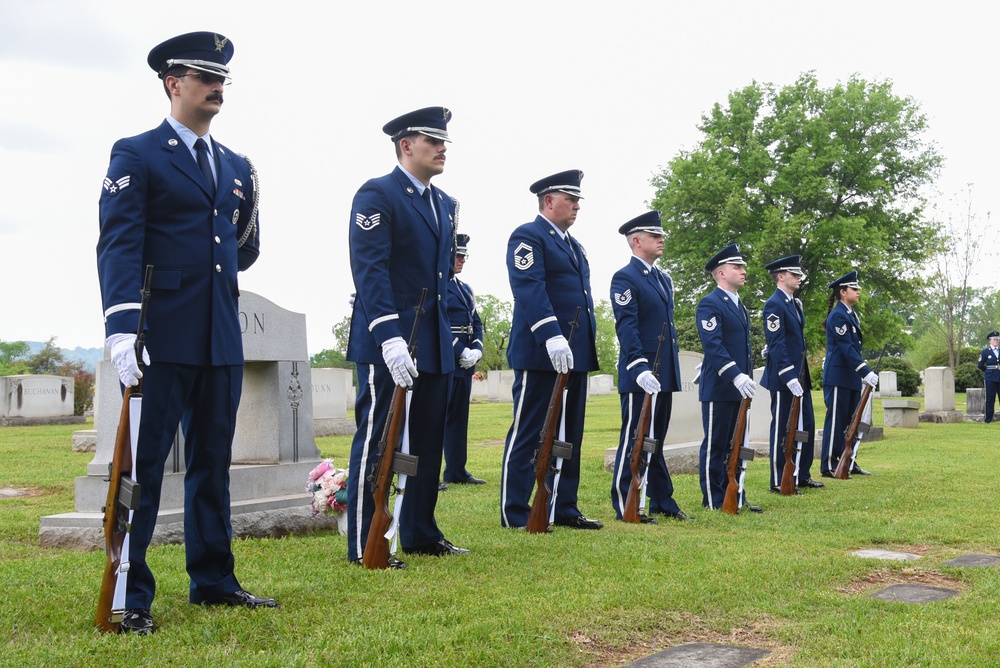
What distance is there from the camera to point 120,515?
12.3 feet

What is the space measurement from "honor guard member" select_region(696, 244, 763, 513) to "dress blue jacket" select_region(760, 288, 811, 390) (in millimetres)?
1342

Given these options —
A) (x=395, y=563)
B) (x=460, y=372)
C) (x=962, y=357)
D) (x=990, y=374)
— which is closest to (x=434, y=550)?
(x=395, y=563)

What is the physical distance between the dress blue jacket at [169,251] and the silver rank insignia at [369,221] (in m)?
1.03

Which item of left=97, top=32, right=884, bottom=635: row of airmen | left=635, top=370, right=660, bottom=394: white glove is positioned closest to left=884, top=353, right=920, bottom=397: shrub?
left=97, top=32, right=884, bottom=635: row of airmen

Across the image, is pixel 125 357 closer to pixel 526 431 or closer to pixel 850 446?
pixel 526 431

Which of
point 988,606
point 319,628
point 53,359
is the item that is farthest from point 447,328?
point 53,359

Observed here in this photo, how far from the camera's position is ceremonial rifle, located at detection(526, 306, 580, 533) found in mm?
6410

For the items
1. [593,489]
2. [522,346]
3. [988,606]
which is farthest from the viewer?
[593,489]

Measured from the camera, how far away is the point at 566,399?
6.91 meters

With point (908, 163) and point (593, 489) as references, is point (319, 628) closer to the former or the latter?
point (593, 489)

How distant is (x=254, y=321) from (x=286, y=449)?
994 millimetres

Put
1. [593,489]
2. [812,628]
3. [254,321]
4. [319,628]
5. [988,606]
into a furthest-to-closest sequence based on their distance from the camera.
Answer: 1. [593,489]
2. [254,321]
3. [988,606]
4. [812,628]
5. [319,628]

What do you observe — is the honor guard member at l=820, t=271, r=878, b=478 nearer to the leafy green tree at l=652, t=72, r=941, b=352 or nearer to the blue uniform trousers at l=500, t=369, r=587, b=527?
the blue uniform trousers at l=500, t=369, r=587, b=527

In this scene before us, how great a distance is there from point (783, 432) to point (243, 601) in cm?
680
